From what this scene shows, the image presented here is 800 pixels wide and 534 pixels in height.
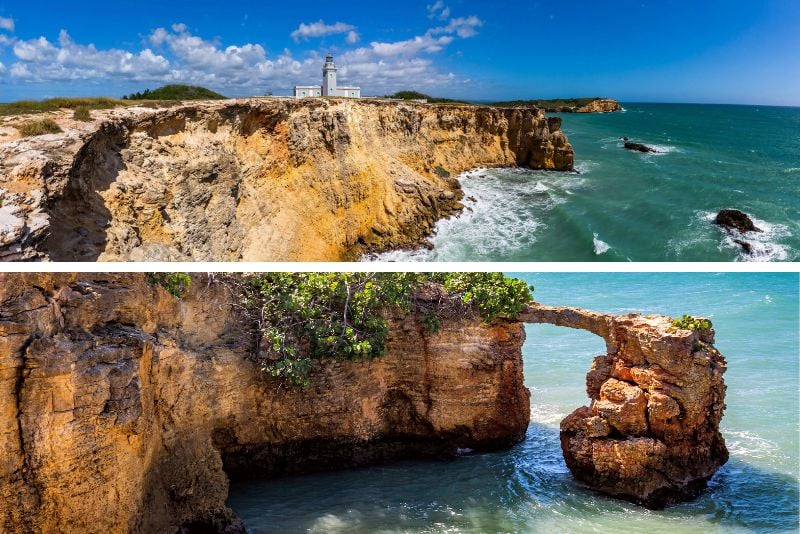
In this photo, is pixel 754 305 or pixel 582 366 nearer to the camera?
pixel 582 366

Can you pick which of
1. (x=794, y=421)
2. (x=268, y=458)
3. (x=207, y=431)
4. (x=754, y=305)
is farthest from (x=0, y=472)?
(x=754, y=305)

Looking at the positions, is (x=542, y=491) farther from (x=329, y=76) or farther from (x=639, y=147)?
(x=639, y=147)

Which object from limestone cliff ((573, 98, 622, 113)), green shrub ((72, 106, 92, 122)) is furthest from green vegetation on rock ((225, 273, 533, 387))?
limestone cliff ((573, 98, 622, 113))

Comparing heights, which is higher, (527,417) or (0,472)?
(0,472)

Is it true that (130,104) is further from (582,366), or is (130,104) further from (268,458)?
(582,366)

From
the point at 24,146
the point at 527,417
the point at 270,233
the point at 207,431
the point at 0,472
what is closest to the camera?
the point at 0,472

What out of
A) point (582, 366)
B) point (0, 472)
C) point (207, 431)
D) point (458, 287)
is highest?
point (458, 287)

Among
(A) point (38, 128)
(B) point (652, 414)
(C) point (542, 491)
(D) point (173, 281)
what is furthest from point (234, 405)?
(A) point (38, 128)

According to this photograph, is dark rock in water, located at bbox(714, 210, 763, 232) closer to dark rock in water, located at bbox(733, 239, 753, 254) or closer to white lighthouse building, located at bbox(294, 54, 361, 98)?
dark rock in water, located at bbox(733, 239, 753, 254)
